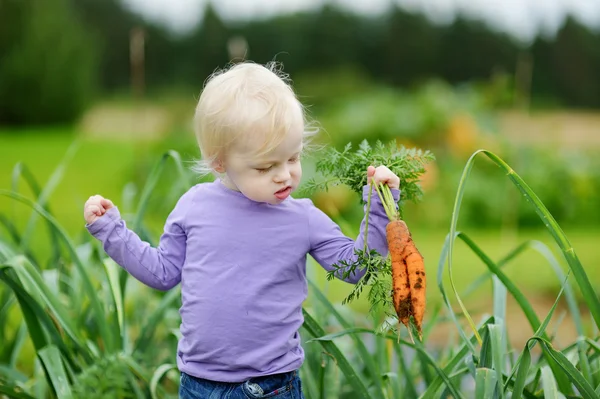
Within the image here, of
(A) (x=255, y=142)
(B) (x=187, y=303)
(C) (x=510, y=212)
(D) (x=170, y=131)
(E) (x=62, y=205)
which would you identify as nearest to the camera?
(A) (x=255, y=142)

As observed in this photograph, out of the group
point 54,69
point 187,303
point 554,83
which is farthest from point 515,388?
point 54,69

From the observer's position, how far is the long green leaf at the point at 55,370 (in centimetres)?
192

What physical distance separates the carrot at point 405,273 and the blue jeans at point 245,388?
32 centimetres

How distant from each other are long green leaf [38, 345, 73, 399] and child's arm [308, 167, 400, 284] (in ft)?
2.39

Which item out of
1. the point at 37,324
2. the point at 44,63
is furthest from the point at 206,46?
the point at 37,324

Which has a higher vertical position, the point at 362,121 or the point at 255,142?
the point at 255,142

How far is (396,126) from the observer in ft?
22.6

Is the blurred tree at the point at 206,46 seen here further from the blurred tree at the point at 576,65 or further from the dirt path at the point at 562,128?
the blurred tree at the point at 576,65

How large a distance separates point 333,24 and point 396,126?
6.58ft

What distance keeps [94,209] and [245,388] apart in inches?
18.9

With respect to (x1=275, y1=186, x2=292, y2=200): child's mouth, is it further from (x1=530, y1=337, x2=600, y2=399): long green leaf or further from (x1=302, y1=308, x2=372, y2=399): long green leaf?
(x1=530, y1=337, x2=600, y2=399): long green leaf

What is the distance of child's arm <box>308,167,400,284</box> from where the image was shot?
155 cm

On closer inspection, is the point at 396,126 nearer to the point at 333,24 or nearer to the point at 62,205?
the point at 333,24

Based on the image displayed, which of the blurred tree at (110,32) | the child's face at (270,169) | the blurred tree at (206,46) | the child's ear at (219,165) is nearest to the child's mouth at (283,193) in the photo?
the child's face at (270,169)
